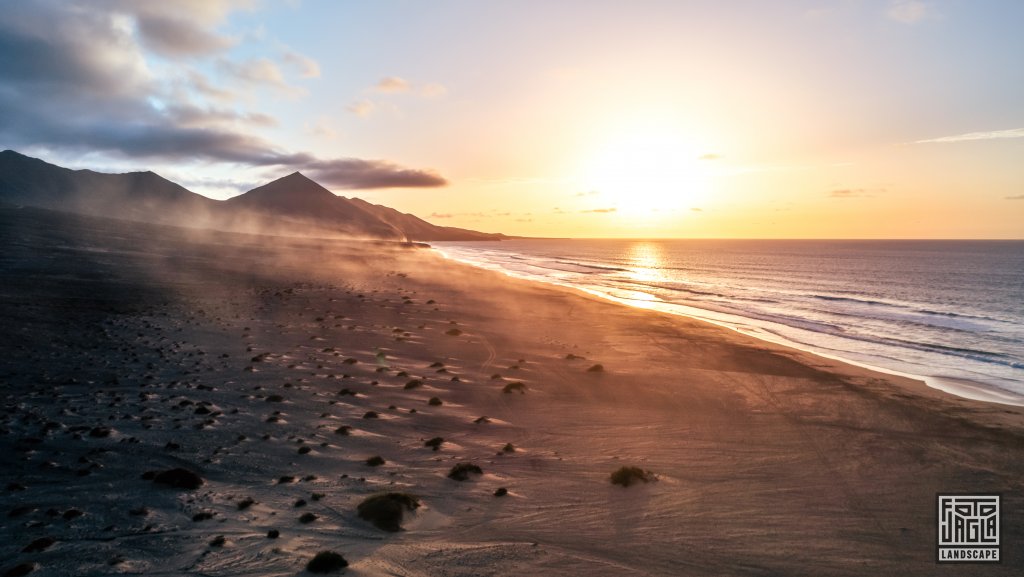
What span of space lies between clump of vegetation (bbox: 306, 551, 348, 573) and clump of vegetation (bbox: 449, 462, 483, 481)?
3389 mm

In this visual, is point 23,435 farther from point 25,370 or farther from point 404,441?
point 404,441

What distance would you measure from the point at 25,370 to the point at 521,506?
13.7 metres

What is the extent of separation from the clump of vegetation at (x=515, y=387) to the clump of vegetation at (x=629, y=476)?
6316mm

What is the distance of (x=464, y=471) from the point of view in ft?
34.2

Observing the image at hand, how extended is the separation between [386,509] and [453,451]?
3.27 meters

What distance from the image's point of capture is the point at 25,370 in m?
13.9

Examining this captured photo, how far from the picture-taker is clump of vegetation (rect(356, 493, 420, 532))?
326 inches

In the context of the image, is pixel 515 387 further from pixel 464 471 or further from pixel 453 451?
pixel 464 471

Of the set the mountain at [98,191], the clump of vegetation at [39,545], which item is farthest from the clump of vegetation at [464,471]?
the mountain at [98,191]

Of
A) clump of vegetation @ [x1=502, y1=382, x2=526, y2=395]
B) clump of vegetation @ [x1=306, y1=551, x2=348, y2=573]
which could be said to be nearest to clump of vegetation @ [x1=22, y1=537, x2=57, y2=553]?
clump of vegetation @ [x1=306, y1=551, x2=348, y2=573]

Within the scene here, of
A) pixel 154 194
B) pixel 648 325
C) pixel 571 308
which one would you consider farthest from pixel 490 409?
pixel 154 194

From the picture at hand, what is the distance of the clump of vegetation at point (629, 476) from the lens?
10539 millimetres
